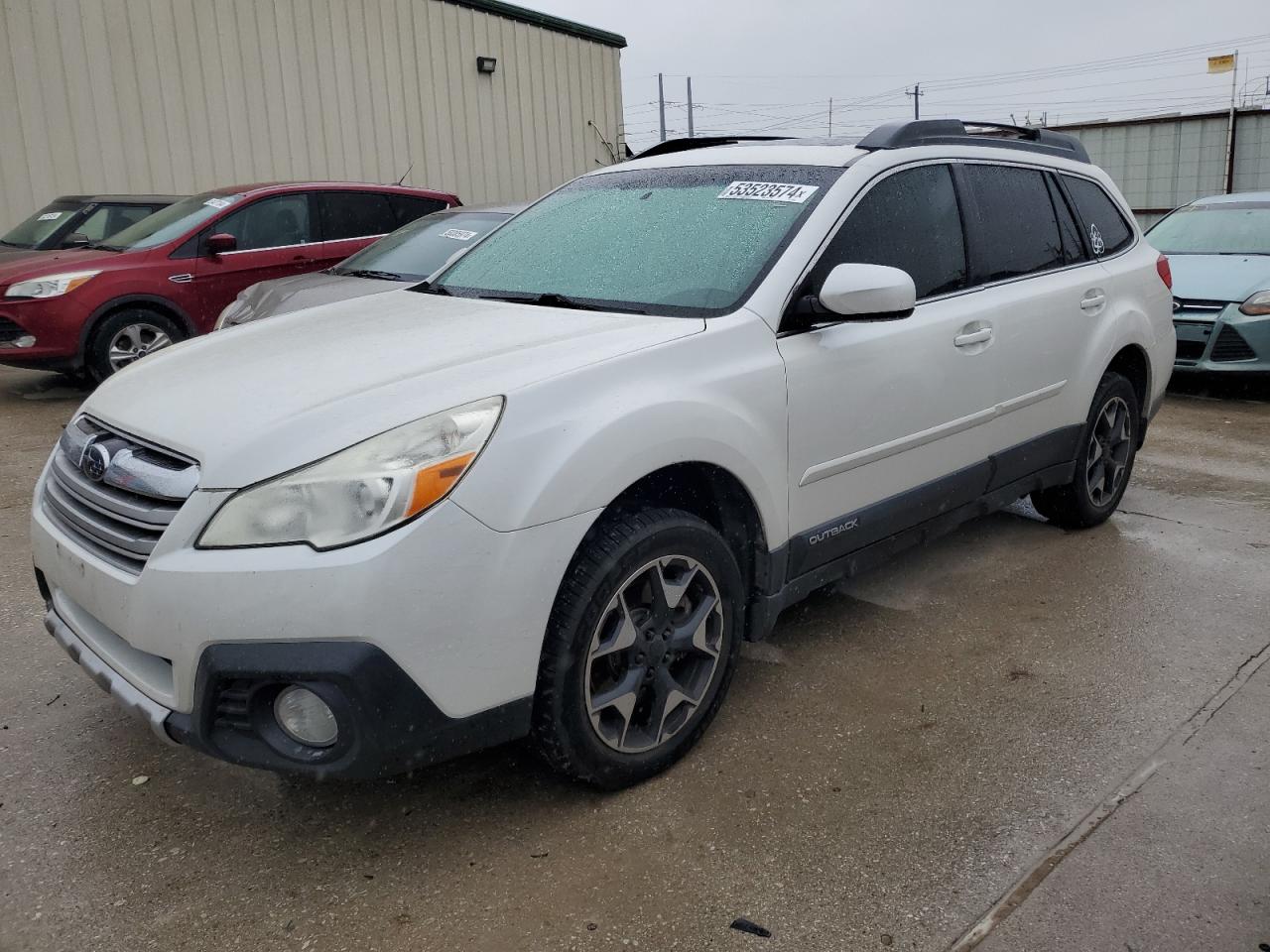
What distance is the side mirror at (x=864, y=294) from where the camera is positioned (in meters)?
2.99

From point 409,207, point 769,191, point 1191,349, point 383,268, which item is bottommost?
point 1191,349

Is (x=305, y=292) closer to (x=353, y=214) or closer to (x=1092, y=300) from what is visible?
(x=353, y=214)

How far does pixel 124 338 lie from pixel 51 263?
72 centimetres

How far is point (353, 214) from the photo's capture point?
29.5ft

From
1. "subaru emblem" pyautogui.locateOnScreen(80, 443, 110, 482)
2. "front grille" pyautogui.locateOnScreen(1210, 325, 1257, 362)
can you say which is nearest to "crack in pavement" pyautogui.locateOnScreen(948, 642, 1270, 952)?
"subaru emblem" pyautogui.locateOnScreen(80, 443, 110, 482)

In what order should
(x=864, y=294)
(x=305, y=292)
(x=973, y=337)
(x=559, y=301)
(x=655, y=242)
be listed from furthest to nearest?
(x=305, y=292), (x=973, y=337), (x=655, y=242), (x=559, y=301), (x=864, y=294)

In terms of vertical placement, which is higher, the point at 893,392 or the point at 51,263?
the point at 51,263

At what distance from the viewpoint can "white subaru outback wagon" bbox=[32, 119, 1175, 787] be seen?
227cm

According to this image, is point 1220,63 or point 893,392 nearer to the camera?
point 893,392

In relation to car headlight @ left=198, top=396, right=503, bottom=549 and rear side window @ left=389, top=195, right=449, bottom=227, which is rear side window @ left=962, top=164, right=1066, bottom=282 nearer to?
car headlight @ left=198, top=396, right=503, bottom=549

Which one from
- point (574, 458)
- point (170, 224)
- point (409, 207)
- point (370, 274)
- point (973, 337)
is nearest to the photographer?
point (574, 458)

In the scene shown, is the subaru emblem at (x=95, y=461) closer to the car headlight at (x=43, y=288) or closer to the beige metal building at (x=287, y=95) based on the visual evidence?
the car headlight at (x=43, y=288)

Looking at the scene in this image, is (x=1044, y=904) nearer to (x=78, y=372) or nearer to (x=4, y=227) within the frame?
(x=78, y=372)

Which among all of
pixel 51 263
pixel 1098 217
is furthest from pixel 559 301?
pixel 51 263
